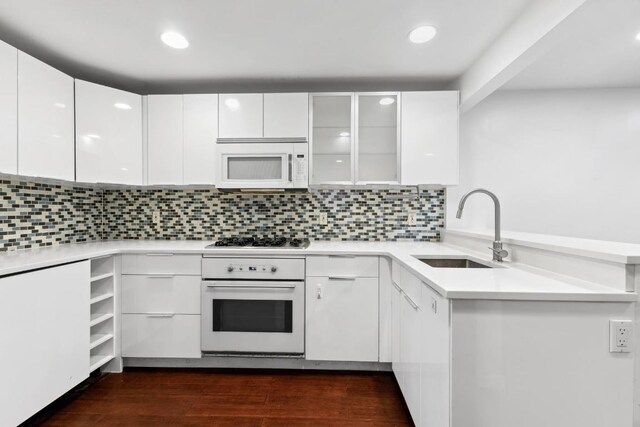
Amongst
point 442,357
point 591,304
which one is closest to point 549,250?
point 591,304

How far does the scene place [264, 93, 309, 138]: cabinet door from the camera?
2.56 meters

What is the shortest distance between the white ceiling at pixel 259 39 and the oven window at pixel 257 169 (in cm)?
71

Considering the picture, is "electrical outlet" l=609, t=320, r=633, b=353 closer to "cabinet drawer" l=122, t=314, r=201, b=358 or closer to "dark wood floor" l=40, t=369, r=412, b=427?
"dark wood floor" l=40, t=369, r=412, b=427

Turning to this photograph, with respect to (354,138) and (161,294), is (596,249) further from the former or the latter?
(161,294)

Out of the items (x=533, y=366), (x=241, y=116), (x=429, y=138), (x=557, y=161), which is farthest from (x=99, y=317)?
(x=557, y=161)

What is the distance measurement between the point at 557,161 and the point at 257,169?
2693mm

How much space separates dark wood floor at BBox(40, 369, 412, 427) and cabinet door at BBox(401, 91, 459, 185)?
1591 mm

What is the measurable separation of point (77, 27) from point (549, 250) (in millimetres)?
2876

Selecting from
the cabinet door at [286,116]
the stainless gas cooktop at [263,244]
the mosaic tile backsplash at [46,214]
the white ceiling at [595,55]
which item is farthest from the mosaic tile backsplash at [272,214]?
the white ceiling at [595,55]

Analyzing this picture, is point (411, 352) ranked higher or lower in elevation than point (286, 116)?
lower

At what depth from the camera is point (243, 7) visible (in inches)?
67.0

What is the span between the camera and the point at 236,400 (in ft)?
6.46

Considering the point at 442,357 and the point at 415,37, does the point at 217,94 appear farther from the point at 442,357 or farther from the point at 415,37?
the point at 442,357

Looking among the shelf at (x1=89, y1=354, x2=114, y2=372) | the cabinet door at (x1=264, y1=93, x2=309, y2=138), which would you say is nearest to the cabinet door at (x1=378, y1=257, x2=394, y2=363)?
the cabinet door at (x1=264, y1=93, x2=309, y2=138)
